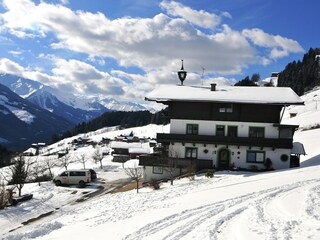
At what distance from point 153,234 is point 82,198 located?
842 inches

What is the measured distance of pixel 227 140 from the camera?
3875cm

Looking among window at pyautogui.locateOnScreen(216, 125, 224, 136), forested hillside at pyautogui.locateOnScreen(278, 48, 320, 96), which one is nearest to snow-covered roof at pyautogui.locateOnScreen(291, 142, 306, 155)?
window at pyautogui.locateOnScreen(216, 125, 224, 136)

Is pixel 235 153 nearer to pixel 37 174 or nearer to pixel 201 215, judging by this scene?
pixel 201 215

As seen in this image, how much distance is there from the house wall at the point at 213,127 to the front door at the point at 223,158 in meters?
2.08

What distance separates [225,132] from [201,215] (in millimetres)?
23816

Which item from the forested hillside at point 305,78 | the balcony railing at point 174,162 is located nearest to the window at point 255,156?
the balcony railing at point 174,162

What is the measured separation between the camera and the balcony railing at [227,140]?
37875 mm

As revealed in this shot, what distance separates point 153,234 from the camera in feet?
48.6

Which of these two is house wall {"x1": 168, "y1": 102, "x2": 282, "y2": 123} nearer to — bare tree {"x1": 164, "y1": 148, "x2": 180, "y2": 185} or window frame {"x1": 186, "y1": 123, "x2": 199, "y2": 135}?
window frame {"x1": 186, "y1": 123, "x2": 199, "y2": 135}

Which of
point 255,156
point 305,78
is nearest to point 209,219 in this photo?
point 255,156

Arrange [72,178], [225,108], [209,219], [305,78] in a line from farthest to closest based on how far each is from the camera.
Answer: [305,78] → [72,178] → [225,108] → [209,219]

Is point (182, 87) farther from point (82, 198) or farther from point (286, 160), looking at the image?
point (82, 198)

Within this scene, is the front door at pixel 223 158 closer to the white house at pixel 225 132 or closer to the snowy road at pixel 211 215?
the white house at pixel 225 132

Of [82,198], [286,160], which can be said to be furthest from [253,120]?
[82,198]
